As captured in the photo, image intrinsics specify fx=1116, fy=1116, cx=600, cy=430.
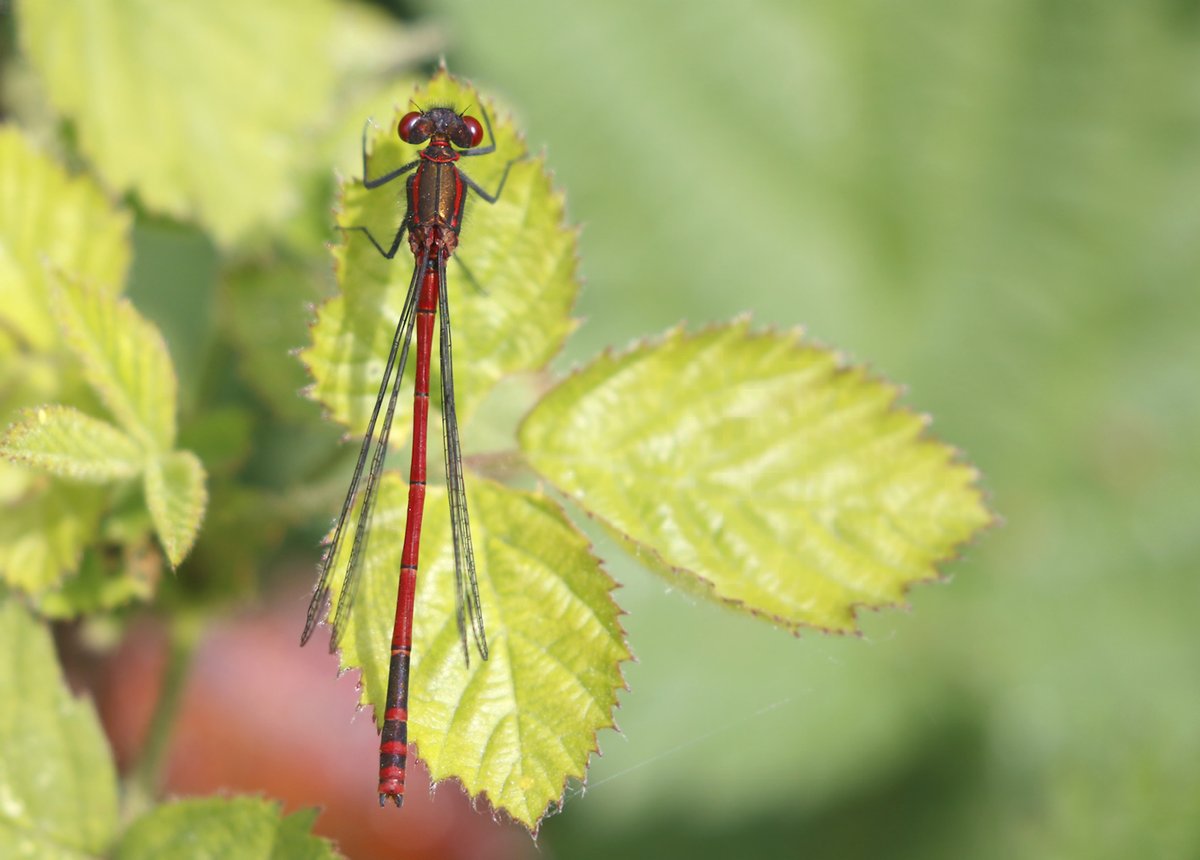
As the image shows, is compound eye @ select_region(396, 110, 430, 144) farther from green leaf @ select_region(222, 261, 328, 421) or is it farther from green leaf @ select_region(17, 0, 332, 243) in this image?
green leaf @ select_region(17, 0, 332, 243)

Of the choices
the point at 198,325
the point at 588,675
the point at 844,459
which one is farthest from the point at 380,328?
the point at 198,325

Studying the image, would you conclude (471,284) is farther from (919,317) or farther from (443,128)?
(919,317)

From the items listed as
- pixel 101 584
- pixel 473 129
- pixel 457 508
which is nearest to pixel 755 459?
pixel 457 508

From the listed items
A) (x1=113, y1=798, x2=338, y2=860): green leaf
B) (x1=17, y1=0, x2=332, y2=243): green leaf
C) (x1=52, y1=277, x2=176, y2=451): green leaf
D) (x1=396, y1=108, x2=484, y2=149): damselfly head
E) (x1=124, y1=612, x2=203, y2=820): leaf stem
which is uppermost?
(x1=17, y1=0, x2=332, y2=243): green leaf

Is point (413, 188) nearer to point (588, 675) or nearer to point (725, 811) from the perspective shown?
point (588, 675)

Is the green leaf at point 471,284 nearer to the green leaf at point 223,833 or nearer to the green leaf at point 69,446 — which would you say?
the green leaf at point 69,446

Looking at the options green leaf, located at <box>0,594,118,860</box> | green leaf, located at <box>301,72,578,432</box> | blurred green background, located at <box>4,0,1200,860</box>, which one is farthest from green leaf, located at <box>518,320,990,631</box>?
blurred green background, located at <box>4,0,1200,860</box>
